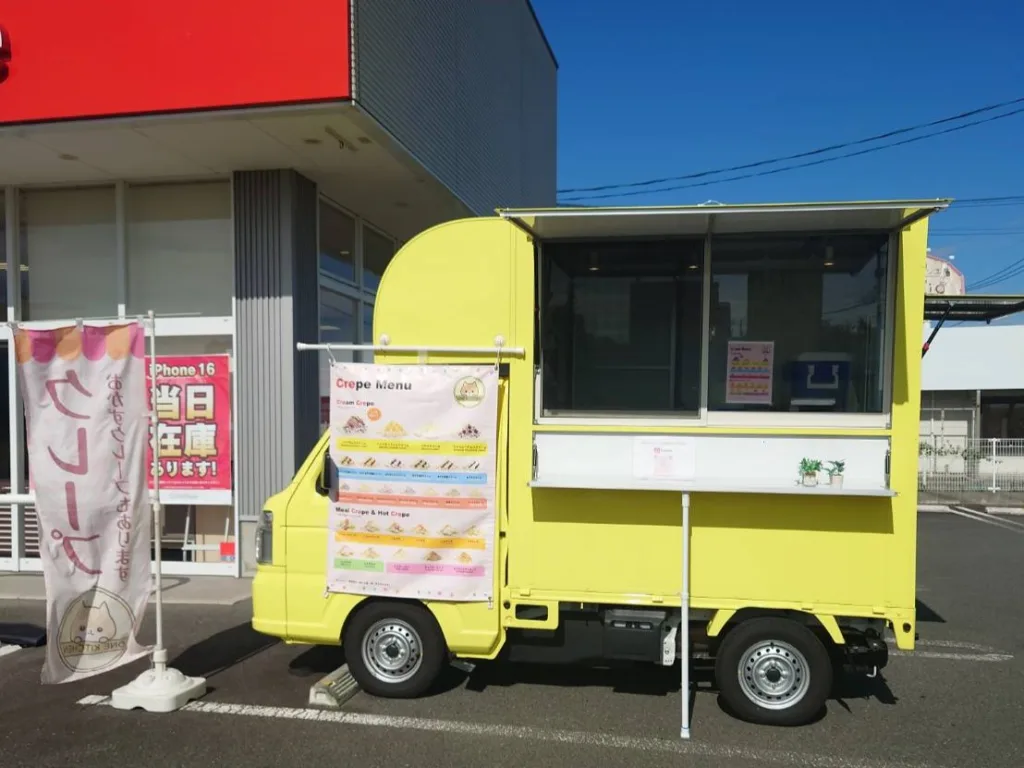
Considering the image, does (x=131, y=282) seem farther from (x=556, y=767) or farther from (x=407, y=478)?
(x=556, y=767)

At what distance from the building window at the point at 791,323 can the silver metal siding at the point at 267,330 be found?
4.88 m

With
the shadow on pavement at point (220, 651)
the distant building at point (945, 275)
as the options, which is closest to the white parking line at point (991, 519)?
the distant building at point (945, 275)

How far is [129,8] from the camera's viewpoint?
634cm

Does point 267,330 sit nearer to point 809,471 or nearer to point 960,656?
point 809,471

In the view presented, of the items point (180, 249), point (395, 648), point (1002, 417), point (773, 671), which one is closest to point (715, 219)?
point (773, 671)

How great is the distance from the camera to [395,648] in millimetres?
4500

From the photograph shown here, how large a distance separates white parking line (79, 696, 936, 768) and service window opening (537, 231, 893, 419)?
5.96 ft

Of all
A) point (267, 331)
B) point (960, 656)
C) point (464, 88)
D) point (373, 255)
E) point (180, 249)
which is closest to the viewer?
point (960, 656)

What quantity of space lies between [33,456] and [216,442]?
3541 mm

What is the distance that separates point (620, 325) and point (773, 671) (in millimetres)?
2192

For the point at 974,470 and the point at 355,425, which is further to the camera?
the point at 974,470

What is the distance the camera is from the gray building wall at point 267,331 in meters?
7.61

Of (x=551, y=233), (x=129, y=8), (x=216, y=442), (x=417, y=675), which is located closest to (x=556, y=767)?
(x=417, y=675)

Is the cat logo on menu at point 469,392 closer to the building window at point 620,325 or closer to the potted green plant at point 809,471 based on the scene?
the building window at point 620,325
